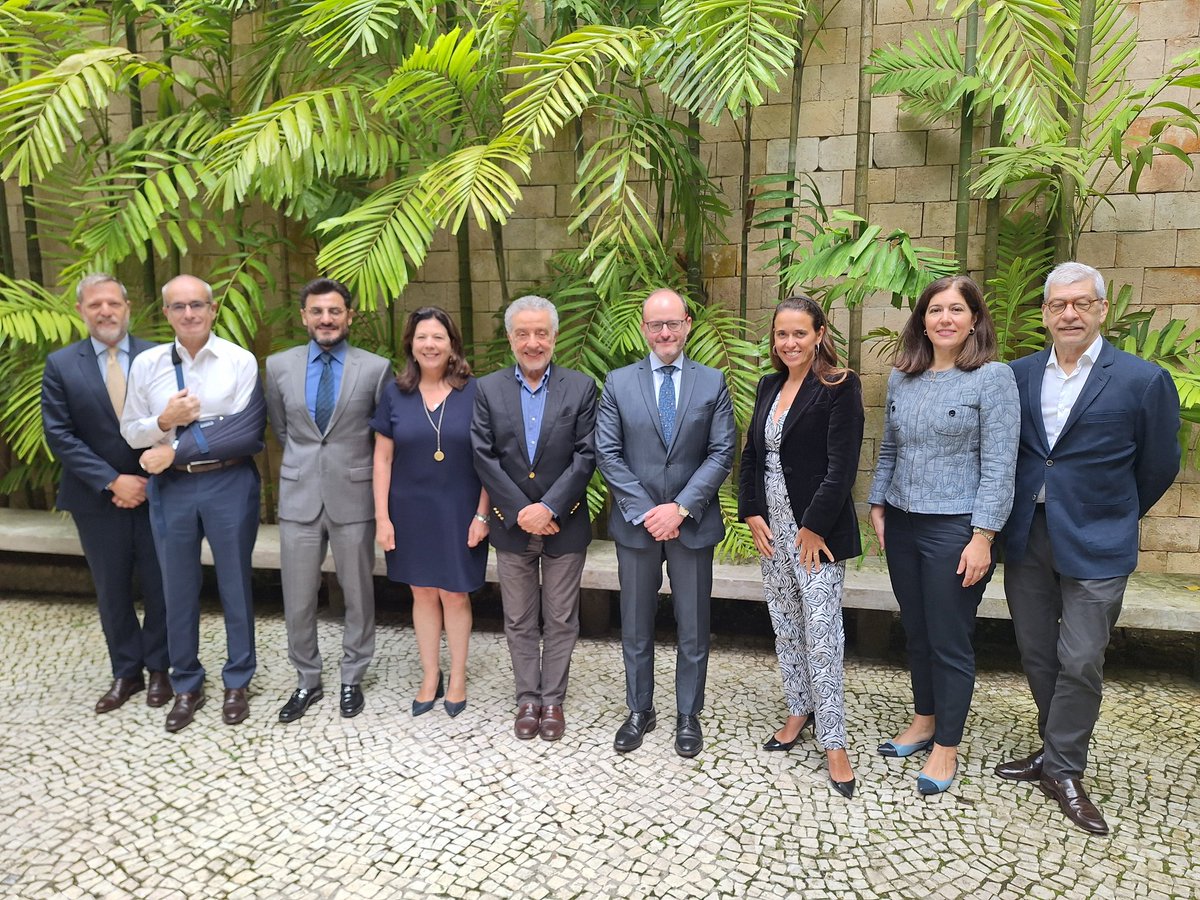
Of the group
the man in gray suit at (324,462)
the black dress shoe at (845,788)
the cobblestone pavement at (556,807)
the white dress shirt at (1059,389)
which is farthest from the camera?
the man in gray suit at (324,462)

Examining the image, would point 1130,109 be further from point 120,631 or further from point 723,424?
point 120,631

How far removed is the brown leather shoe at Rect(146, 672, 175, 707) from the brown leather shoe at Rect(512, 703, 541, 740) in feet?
5.02

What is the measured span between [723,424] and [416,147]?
7.65 feet

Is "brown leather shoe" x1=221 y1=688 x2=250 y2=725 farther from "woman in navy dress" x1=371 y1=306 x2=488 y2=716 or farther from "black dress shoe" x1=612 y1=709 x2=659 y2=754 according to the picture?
"black dress shoe" x1=612 y1=709 x2=659 y2=754

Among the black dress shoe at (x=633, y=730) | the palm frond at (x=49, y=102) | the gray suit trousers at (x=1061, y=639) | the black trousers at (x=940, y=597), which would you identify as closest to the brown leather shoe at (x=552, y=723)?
the black dress shoe at (x=633, y=730)

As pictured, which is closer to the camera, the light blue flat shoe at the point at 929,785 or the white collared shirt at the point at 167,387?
the light blue flat shoe at the point at 929,785

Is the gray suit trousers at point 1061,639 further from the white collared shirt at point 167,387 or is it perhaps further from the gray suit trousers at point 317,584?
the white collared shirt at point 167,387

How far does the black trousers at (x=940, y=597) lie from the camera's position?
2.59 m

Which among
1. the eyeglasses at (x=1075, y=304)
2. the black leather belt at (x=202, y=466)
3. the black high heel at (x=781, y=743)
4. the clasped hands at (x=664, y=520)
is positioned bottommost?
the black high heel at (x=781, y=743)

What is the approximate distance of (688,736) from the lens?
9.57 ft

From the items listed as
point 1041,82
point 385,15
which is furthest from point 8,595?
point 1041,82

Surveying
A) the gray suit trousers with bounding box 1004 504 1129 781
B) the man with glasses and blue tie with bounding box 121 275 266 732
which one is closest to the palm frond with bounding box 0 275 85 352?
the man with glasses and blue tie with bounding box 121 275 266 732

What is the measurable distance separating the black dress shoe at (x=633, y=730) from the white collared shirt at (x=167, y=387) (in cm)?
197

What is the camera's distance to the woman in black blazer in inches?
101
